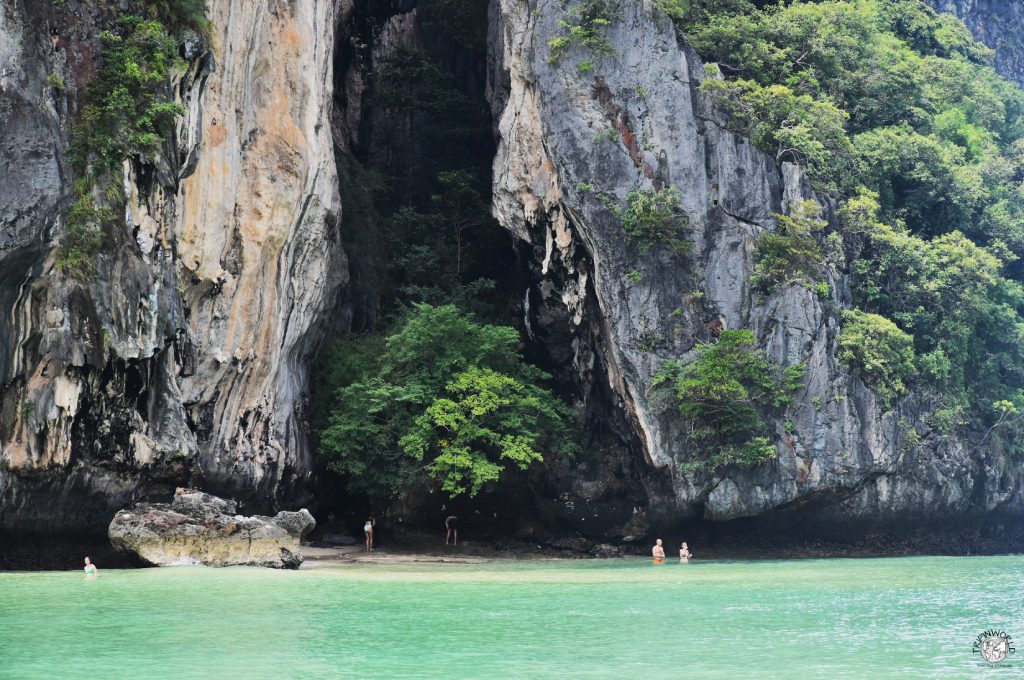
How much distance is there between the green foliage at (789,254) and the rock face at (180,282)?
8.93 metres

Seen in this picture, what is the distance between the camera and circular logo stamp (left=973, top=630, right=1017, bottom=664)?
981 cm

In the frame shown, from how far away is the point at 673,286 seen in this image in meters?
24.1

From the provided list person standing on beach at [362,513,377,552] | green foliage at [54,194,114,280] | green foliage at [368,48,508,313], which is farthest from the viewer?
green foliage at [368,48,508,313]

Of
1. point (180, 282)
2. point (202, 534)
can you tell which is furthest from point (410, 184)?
point (202, 534)

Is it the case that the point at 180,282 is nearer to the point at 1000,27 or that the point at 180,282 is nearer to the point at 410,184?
the point at 410,184

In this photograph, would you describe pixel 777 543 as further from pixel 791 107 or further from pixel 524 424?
pixel 791 107

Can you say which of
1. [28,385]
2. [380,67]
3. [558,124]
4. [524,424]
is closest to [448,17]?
[380,67]

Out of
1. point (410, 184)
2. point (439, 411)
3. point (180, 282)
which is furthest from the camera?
point (410, 184)

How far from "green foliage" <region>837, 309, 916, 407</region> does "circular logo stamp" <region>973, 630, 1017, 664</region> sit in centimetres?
1367

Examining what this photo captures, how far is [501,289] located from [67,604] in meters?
16.1

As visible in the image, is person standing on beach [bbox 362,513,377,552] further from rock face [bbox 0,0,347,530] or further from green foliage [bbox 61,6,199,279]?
green foliage [bbox 61,6,199,279]

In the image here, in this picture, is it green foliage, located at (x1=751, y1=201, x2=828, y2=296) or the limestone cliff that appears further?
green foliage, located at (x1=751, y1=201, x2=828, y2=296)

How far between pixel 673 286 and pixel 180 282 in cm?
992

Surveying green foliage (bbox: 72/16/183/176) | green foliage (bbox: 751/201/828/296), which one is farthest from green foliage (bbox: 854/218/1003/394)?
green foliage (bbox: 72/16/183/176)
